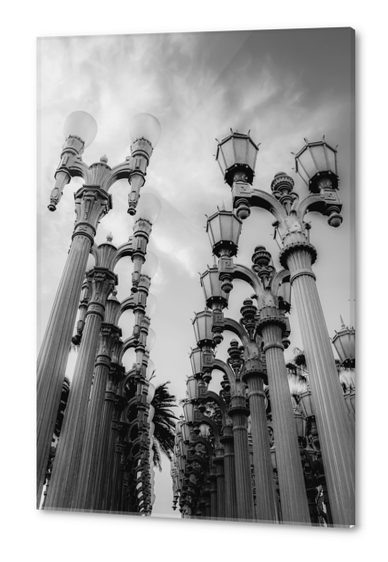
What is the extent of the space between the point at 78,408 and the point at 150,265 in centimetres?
226

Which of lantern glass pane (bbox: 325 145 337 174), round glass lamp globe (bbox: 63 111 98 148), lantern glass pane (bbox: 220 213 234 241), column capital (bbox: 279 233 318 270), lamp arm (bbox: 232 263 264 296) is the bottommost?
column capital (bbox: 279 233 318 270)

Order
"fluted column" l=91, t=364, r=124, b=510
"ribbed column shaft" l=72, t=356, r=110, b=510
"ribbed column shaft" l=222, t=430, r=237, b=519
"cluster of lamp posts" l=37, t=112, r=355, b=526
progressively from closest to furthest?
"cluster of lamp posts" l=37, t=112, r=355, b=526
"ribbed column shaft" l=72, t=356, r=110, b=510
"fluted column" l=91, t=364, r=124, b=510
"ribbed column shaft" l=222, t=430, r=237, b=519

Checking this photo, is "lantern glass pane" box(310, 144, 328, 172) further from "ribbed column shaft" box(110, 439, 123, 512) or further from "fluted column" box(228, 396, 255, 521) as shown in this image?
"ribbed column shaft" box(110, 439, 123, 512)

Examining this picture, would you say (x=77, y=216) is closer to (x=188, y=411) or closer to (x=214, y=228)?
(x=214, y=228)

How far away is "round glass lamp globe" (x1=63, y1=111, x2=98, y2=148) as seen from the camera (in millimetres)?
5777

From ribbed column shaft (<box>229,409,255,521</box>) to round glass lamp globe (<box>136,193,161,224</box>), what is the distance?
3.82 meters

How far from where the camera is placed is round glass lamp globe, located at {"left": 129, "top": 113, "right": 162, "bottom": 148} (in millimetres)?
5777

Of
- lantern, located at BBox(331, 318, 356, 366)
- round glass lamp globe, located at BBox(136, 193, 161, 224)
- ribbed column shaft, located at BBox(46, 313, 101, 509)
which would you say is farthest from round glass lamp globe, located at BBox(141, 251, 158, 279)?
lantern, located at BBox(331, 318, 356, 366)

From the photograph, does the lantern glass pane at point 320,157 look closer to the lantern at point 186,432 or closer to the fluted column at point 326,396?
the fluted column at point 326,396

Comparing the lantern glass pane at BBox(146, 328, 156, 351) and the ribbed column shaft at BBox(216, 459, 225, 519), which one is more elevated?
the lantern glass pane at BBox(146, 328, 156, 351)

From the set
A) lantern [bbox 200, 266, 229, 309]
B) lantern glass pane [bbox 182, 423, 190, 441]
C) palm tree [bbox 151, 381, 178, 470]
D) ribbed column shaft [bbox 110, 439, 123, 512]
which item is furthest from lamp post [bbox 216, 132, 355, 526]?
lantern glass pane [bbox 182, 423, 190, 441]

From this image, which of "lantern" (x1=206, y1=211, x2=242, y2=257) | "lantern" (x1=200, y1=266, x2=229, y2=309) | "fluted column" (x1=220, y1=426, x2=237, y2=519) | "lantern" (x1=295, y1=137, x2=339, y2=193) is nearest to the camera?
"lantern" (x1=295, y1=137, x2=339, y2=193)

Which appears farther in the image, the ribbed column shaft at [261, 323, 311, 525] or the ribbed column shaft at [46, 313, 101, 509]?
the ribbed column shaft at [46, 313, 101, 509]

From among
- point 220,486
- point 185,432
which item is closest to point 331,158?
point 185,432
